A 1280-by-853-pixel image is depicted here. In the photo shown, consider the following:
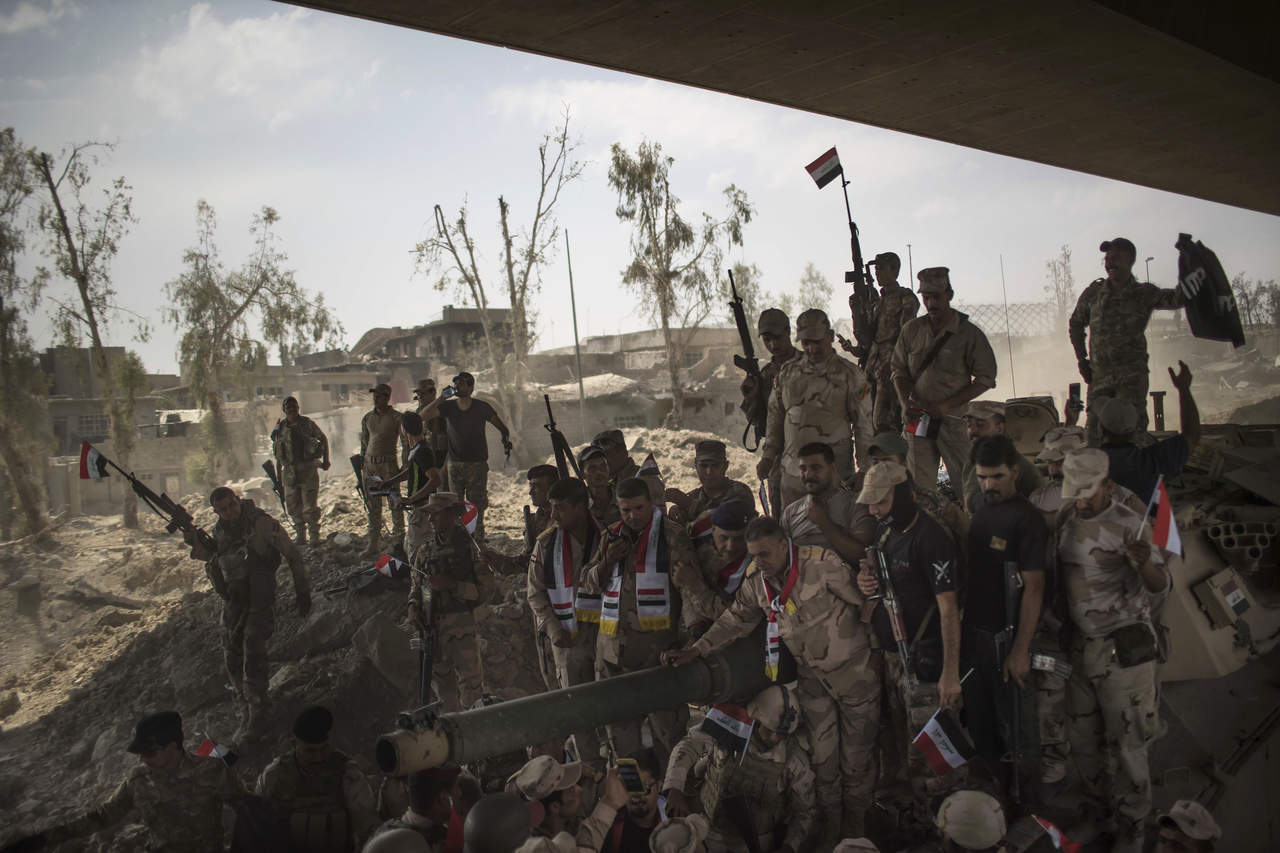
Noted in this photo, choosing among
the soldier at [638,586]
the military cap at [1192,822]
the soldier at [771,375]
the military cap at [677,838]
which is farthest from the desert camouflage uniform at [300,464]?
the military cap at [1192,822]

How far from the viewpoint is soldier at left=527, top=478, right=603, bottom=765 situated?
6.05 m

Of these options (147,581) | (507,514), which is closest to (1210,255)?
(507,514)

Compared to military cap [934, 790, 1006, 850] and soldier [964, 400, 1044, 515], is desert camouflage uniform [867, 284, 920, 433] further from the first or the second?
military cap [934, 790, 1006, 850]

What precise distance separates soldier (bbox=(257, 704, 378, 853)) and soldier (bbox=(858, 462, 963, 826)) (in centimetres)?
325

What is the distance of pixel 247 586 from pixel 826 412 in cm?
603

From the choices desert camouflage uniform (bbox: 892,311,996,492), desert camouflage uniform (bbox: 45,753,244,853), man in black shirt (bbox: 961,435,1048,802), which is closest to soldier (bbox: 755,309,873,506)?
desert camouflage uniform (bbox: 892,311,996,492)

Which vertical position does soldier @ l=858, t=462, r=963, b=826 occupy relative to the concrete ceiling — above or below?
below

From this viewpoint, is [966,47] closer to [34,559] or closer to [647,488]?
[647,488]

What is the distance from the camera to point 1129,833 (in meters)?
4.66

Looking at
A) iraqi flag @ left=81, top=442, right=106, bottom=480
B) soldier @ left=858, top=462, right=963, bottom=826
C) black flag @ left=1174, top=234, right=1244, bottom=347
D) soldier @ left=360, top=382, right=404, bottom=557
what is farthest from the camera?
soldier @ left=360, top=382, right=404, bottom=557

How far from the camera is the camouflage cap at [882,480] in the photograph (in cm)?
476

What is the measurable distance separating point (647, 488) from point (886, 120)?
5.07 m

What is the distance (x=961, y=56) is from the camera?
7223mm

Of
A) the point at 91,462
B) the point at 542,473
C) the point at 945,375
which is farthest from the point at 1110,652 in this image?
the point at 91,462
